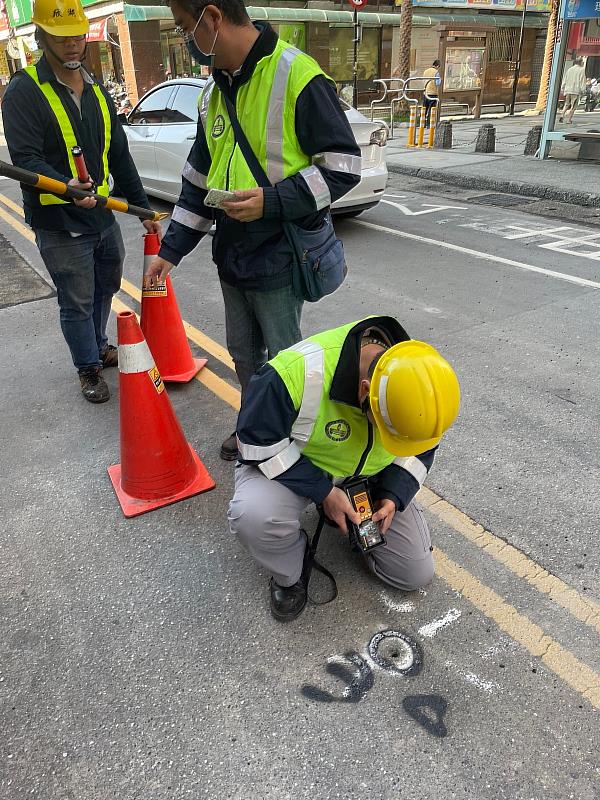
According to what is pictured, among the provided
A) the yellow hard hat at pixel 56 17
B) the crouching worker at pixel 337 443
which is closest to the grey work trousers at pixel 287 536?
the crouching worker at pixel 337 443

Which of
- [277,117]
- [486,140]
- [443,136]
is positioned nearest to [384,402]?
[277,117]

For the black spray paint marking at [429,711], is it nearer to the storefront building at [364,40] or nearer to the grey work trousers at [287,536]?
the grey work trousers at [287,536]

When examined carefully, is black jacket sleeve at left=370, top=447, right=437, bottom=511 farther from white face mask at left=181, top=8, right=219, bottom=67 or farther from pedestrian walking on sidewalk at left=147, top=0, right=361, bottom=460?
white face mask at left=181, top=8, right=219, bottom=67

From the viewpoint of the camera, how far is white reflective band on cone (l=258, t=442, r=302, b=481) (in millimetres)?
2148

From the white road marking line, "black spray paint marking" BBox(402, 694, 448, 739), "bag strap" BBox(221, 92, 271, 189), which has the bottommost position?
the white road marking line

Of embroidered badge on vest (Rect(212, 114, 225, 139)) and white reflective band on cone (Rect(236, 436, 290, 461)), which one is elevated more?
embroidered badge on vest (Rect(212, 114, 225, 139))

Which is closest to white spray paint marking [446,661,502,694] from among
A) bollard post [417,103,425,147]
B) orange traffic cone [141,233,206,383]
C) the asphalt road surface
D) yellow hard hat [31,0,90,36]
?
the asphalt road surface

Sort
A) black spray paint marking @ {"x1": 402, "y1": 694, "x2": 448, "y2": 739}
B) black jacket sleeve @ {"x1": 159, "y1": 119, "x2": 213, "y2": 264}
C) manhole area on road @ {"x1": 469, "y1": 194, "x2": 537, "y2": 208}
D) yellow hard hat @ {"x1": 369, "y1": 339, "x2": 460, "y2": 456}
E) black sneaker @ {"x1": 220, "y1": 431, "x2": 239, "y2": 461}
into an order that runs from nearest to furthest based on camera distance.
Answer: yellow hard hat @ {"x1": 369, "y1": 339, "x2": 460, "y2": 456}, black spray paint marking @ {"x1": 402, "y1": 694, "x2": 448, "y2": 739}, black jacket sleeve @ {"x1": 159, "y1": 119, "x2": 213, "y2": 264}, black sneaker @ {"x1": 220, "y1": 431, "x2": 239, "y2": 461}, manhole area on road @ {"x1": 469, "y1": 194, "x2": 537, "y2": 208}

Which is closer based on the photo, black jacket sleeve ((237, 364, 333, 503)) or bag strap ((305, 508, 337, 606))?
black jacket sleeve ((237, 364, 333, 503))

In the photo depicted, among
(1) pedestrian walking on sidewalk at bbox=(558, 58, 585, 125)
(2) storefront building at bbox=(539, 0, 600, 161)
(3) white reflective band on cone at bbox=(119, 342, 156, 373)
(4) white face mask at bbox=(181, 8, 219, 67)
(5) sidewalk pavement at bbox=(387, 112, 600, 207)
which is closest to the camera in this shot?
(4) white face mask at bbox=(181, 8, 219, 67)

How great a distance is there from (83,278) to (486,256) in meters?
4.16

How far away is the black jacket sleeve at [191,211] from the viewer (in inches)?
107

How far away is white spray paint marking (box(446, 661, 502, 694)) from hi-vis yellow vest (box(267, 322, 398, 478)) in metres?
0.72

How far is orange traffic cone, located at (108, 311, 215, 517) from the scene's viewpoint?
2857 mm
